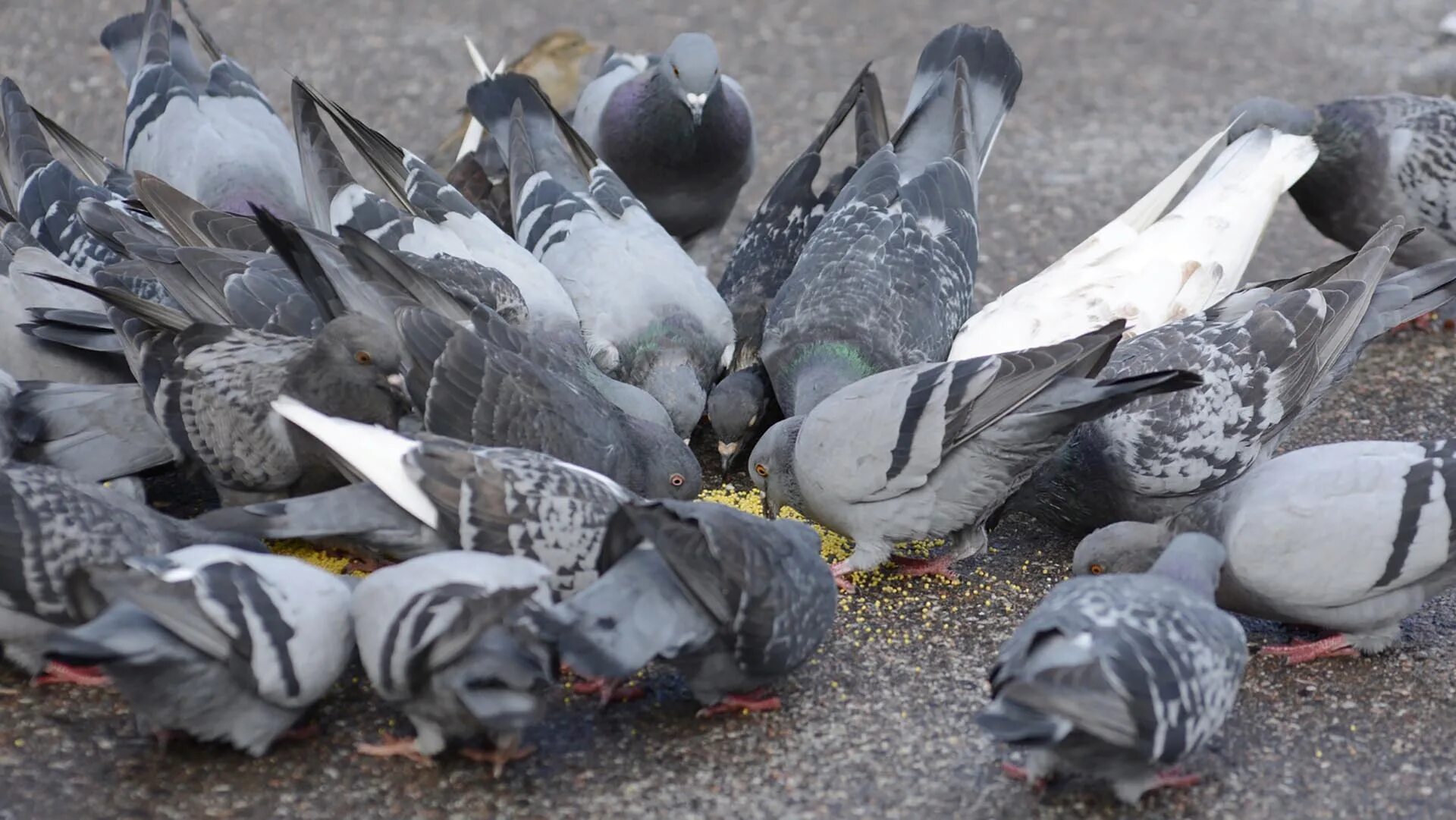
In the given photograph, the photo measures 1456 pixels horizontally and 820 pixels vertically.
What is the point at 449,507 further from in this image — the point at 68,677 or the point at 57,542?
the point at 68,677

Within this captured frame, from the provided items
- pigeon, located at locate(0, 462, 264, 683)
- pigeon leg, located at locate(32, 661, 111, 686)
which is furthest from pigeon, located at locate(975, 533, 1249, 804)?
pigeon leg, located at locate(32, 661, 111, 686)

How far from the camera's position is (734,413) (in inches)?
221

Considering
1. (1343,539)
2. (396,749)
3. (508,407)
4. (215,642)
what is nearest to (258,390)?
(508,407)

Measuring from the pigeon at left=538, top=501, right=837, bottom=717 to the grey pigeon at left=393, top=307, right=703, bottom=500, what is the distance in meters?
0.73

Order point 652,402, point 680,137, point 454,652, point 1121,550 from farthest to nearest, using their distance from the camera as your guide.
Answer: point 680,137, point 652,402, point 1121,550, point 454,652

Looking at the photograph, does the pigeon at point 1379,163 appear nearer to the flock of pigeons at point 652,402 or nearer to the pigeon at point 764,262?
the flock of pigeons at point 652,402

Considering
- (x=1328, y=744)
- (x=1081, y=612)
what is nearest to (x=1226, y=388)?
(x=1328, y=744)

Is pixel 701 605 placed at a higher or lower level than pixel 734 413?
higher

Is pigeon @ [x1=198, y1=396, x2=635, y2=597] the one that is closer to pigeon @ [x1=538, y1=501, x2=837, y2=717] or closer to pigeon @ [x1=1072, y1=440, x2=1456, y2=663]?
pigeon @ [x1=538, y1=501, x2=837, y2=717]

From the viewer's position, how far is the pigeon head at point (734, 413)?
5617 millimetres

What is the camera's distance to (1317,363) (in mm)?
5164

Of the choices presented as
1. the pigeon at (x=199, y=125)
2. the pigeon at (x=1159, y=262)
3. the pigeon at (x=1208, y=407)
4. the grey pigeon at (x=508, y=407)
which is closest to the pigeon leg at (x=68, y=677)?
A: the grey pigeon at (x=508, y=407)

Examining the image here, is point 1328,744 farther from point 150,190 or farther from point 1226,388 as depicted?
point 150,190

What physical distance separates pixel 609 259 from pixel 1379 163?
378 centimetres
